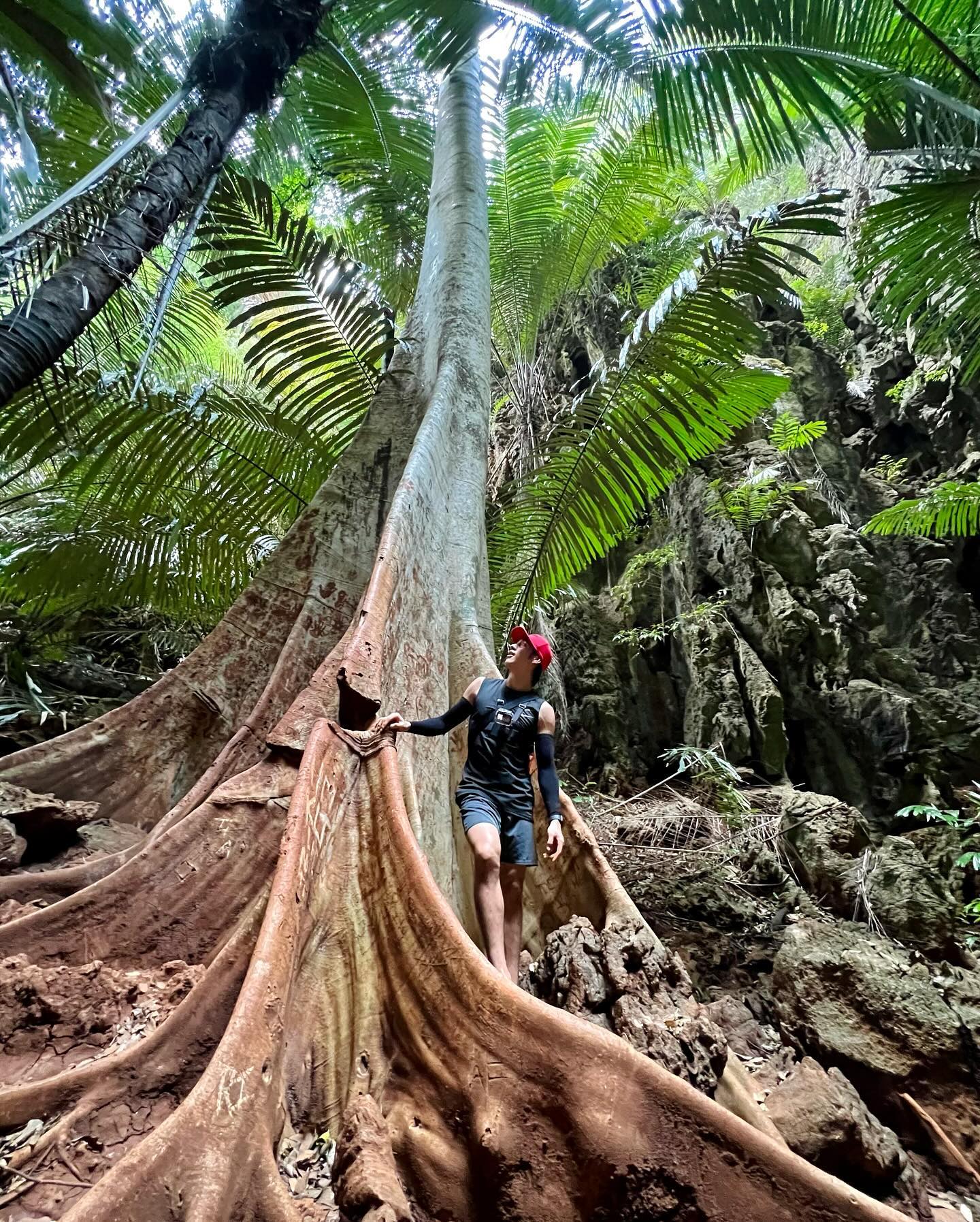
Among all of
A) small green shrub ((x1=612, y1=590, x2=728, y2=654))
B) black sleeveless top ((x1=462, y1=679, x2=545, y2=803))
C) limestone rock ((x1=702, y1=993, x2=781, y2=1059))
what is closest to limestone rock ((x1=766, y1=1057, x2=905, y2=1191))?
limestone rock ((x1=702, y1=993, x2=781, y2=1059))

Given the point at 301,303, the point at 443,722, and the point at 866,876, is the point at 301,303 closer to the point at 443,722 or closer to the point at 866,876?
the point at 443,722

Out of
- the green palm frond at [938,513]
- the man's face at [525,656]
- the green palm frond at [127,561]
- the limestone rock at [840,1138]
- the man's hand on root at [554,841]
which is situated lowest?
the limestone rock at [840,1138]

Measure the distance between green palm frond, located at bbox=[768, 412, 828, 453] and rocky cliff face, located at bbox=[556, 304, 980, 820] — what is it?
0.86ft

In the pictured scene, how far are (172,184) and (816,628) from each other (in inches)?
259

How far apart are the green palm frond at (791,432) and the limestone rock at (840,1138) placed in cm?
720

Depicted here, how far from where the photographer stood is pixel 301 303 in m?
5.26

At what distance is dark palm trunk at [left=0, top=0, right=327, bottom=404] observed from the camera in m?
2.44

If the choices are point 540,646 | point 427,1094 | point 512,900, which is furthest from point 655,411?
point 427,1094

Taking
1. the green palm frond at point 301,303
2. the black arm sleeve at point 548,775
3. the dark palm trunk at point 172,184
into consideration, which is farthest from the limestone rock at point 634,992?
the green palm frond at point 301,303

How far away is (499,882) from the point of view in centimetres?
235

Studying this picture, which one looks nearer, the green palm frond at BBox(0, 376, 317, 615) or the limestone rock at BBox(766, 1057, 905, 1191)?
the limestone rock at BBox(766, 1057, 905, 1191)

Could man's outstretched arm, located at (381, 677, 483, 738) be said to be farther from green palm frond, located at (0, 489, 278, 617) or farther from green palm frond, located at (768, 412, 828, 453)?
green palm frond, located at (768, 412, 828, 453)

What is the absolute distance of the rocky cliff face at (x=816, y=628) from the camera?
248 inches

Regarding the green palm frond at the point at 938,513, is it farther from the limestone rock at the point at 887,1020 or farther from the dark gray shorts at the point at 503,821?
the dark gray shorts at the point at 503,821
